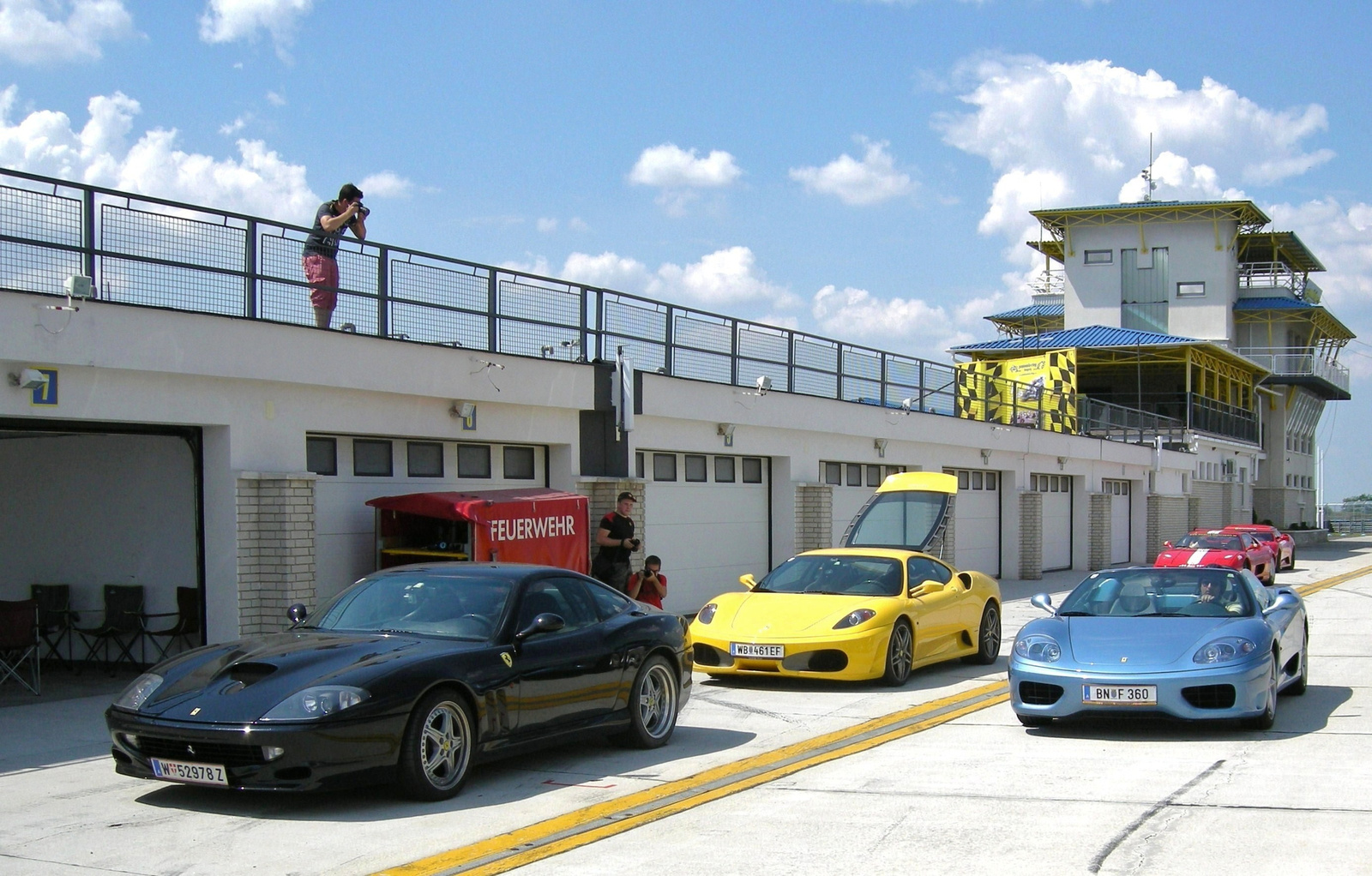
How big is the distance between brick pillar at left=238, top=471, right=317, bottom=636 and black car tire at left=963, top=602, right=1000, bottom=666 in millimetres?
6902

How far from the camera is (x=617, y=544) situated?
15383mm

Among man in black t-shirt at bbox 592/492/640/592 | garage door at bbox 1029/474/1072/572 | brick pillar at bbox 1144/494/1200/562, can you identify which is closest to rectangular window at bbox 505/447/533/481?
man in black t-shirt at bbox 592/492/640/592

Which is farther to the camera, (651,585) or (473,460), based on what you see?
(473,460)

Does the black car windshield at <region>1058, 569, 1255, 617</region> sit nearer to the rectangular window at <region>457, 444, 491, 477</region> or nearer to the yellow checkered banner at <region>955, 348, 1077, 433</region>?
the rectangular window at <region>457, 444, 491, 477</region>

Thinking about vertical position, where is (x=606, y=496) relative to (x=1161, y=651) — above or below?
above

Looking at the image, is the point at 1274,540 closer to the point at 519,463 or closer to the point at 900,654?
the point at 519,463

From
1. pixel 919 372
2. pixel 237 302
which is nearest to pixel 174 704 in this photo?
pixel 237 302

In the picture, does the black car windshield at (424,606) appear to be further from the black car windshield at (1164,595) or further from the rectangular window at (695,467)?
the rectangular window at (695,467)

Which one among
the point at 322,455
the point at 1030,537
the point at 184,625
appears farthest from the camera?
the point at 1030,537

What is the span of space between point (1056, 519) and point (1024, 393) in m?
3.31

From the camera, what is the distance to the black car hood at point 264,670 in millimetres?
6848

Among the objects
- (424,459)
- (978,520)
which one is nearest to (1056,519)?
(978,520)

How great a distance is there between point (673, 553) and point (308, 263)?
749 cm

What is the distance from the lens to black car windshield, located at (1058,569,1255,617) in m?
10.1
